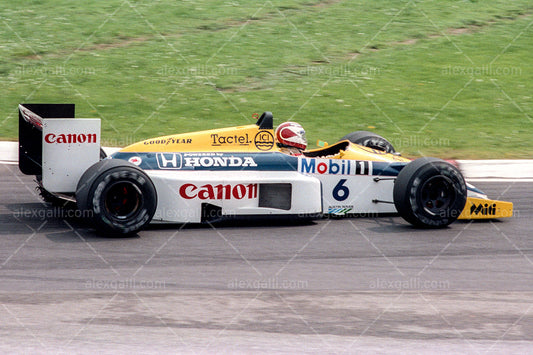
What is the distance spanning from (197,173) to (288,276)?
2100 mm

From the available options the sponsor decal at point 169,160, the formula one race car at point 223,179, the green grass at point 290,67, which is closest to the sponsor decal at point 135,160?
the formula one race car at point 223,179

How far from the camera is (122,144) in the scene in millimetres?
13719

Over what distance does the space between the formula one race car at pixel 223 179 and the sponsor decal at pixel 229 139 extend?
11 mm

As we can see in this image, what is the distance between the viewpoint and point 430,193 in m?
9.14

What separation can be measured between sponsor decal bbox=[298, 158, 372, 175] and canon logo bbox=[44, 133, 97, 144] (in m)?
2.34

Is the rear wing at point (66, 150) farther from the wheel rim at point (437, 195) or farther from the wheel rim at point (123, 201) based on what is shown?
the wheel rim at point (437, 195)

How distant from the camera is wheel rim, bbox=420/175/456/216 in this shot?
29.7 ft

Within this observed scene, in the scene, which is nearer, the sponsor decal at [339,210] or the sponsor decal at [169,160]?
the sponsor decal at [169,160]

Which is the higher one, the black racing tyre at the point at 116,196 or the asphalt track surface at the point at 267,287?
the black racing tyre at the point at 116,196

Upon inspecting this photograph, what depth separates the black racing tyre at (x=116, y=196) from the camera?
317 inches

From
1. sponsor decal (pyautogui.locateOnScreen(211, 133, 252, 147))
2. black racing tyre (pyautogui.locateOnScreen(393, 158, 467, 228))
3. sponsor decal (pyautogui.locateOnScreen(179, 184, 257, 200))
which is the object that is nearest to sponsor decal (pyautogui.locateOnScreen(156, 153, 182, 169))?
sponsor decal (pyautogui.locateOnScreen(179, 184, 257, 200))

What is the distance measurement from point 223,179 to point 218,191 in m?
0.14


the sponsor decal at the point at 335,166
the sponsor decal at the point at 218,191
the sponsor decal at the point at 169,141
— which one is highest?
the sponsor decal at the point at 169,141

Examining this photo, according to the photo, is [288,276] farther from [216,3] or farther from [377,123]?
[216,3]
